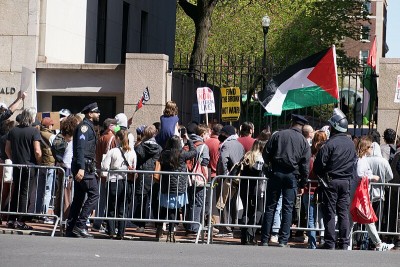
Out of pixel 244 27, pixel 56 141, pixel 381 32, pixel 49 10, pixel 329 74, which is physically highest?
pixel 381 32

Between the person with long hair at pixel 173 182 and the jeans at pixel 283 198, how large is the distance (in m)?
1.46

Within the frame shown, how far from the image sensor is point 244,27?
59.0 m

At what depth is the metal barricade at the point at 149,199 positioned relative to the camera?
1630 centimetres

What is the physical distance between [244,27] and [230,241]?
42.6 meters

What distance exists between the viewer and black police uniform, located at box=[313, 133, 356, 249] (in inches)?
600

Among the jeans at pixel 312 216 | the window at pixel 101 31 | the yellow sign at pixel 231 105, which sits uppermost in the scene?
the window at pixel 101 31

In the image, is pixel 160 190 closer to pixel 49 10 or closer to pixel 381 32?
pixel 49 10

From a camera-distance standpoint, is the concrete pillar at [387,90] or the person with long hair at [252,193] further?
the concrete pillar at [387,90]

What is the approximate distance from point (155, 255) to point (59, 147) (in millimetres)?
4519

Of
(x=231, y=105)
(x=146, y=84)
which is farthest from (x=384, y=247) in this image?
(x=146, y=84)

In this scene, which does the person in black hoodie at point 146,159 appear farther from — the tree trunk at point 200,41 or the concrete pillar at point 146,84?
the tree trunk at point 200,41

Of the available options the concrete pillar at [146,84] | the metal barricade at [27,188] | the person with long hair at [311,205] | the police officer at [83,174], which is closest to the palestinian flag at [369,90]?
the concrete pillar at [146,84]

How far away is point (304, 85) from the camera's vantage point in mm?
20062

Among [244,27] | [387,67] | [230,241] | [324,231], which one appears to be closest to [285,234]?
[324,231]
